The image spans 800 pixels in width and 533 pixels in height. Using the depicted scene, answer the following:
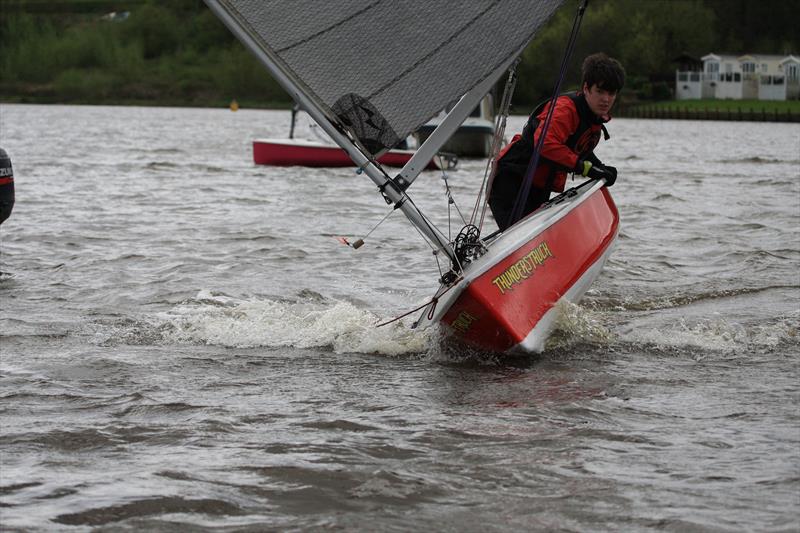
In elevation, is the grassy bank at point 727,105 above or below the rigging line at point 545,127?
below

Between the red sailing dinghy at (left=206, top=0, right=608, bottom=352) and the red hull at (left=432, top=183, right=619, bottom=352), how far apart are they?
0.4 inches

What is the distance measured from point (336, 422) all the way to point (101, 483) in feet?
4.02

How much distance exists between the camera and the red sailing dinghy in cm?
653

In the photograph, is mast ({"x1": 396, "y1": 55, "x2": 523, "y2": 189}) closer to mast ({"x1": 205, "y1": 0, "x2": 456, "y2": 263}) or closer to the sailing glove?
mast ({"x1": 205, "y1": 0, "x2": 456, "y2": 263})

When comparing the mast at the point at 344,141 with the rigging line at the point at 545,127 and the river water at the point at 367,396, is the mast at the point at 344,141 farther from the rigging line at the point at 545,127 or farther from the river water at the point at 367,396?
the rigging line at the point at 545,127

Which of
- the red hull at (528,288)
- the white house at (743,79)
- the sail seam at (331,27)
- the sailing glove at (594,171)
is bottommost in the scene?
the red hull at (528,288)

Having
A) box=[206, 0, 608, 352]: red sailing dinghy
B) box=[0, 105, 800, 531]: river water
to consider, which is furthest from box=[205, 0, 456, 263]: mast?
box=[0, 105, 800, 531]: river water

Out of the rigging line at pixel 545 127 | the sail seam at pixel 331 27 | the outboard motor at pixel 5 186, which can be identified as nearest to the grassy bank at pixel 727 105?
the outboard motor at pixel 5 186

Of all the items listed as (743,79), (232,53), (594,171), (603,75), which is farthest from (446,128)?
(232,53)

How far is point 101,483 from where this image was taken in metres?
4.60

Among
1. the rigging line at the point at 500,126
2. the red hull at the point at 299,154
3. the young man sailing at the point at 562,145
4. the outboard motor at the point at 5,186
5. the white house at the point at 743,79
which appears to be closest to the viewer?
the rigging line at the point at 500,126

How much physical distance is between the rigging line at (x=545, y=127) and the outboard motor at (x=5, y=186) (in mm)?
4203

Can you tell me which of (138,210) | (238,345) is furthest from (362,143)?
(138,210)

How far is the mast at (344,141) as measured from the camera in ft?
21.4
